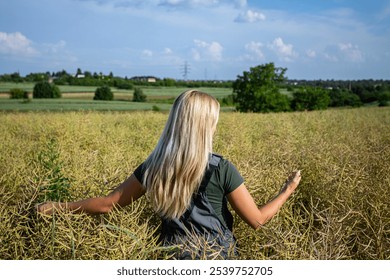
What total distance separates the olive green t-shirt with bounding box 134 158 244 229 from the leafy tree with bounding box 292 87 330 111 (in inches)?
2827

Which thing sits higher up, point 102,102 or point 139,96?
point 139,96

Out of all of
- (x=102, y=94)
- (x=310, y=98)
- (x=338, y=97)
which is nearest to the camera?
(x=102, y=94)

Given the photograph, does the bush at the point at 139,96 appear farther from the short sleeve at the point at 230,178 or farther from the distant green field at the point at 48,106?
the short sleeve at the point at 230,178

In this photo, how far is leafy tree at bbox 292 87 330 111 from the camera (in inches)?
2844

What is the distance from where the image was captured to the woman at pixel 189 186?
7.27 feet

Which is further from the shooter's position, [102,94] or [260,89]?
[260,89]

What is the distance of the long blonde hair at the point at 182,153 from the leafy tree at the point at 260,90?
56.0 m

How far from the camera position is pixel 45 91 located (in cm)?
3228

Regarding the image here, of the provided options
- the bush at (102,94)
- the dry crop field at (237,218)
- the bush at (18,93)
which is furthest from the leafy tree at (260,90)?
the dry crop field at (237,218)

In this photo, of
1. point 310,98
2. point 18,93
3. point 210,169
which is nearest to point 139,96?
point 18,93

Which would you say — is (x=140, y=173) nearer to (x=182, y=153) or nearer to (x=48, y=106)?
(x=182, y=153)

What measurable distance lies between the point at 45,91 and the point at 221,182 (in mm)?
32500

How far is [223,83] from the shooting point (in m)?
72.9
